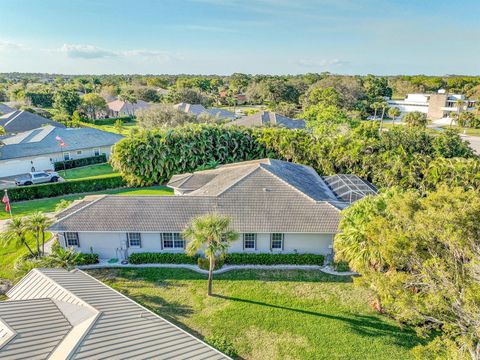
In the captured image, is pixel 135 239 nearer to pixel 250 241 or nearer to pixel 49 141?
pixel 250 241

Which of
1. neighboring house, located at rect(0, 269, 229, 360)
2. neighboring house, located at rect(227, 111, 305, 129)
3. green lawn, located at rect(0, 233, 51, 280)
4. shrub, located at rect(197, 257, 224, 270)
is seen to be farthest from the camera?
neighboring house, located at rect(227, 111, 305, 129)

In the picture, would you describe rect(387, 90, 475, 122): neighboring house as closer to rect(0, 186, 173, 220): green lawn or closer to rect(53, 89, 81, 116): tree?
rect(0, 186, 173, 220): green lawn

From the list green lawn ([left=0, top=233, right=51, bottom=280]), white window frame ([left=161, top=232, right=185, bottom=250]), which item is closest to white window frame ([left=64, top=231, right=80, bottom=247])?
green lawn ([left=0, top=233, right=51, bottom=280])

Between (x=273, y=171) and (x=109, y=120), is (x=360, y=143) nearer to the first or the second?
(x=273, y=171)

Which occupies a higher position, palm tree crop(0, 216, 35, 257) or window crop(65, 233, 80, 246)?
palm tree crop(0, 216, 35, 257)

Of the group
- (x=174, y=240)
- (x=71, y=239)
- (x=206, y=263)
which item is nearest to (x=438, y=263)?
(x=206, y=263)

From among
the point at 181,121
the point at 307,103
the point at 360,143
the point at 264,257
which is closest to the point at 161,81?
the point at 307,103

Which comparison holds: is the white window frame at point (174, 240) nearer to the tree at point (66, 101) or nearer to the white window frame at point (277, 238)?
the white window frame at point (277, 238)
